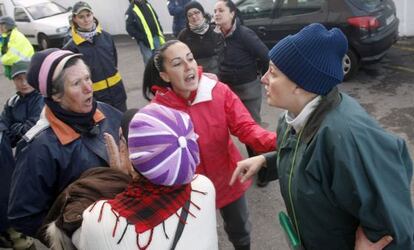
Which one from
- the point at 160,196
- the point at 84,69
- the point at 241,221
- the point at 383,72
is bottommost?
the point at 383,72

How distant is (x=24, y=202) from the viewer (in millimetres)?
2135

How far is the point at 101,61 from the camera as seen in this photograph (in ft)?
15.2

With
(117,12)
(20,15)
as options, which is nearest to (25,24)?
(20,15)

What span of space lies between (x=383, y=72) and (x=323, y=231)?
645 centimetres

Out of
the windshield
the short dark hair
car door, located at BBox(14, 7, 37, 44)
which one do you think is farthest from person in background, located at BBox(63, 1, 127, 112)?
the windshield

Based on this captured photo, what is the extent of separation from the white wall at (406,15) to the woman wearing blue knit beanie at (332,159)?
27.9 ft

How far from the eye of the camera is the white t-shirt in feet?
4.59

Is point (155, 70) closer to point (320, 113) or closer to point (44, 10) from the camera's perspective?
point (320, 113)

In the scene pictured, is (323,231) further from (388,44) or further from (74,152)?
(388,44)

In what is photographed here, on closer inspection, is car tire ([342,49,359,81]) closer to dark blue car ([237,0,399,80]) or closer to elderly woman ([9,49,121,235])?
dark blue car ([237,0,399,80])

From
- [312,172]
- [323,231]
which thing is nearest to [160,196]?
[312,172]

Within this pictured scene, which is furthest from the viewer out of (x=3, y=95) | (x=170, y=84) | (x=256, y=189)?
(x=3, y=95)

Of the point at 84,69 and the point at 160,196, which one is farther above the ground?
the point at 84,69

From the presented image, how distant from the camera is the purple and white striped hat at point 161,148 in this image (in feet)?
4.72
